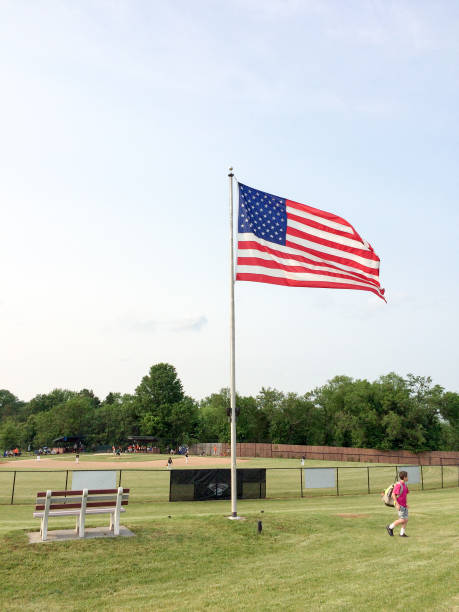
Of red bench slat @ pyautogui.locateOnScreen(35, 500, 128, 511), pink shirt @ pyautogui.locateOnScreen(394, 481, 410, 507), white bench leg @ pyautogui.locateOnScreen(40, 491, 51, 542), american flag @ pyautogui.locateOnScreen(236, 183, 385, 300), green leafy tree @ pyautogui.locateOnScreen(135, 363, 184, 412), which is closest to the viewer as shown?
white bench leg @ pyautogui.locateOnScreen(40, 491, 51, 542)

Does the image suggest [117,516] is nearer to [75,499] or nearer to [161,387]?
[75,499]

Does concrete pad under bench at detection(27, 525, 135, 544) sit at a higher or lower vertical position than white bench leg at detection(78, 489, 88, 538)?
lower

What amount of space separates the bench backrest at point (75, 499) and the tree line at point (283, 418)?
7239cm

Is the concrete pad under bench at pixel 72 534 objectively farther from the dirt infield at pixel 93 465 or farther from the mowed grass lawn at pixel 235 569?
the dirt infield at pixel 93 465

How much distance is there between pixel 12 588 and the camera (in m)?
8.69

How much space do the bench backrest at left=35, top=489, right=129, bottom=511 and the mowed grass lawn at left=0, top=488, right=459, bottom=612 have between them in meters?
0.79

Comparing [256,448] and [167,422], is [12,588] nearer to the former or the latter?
[256,448]

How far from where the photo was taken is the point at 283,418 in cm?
10100

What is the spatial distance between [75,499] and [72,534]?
2.68 ft

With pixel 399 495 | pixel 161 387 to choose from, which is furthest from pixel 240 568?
pixel 161 387

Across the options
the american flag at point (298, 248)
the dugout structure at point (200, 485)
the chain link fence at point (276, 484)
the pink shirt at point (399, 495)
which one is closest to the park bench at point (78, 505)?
the pink shirt at point (399, 495)

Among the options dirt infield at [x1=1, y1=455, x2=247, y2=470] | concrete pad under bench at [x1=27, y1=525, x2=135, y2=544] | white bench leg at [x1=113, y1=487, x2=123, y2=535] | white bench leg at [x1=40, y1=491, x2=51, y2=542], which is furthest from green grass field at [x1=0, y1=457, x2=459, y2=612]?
dirt infield at [x1=1, y1=455, x2=247, y2=470]

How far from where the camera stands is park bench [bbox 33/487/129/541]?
36.6 ft

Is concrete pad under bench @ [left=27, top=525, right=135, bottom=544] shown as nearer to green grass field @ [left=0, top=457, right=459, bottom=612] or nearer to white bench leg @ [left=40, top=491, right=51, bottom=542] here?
white bench leg @ [left=40, top=491, right=51, bottom=542]
